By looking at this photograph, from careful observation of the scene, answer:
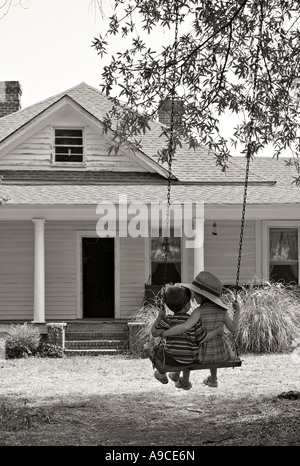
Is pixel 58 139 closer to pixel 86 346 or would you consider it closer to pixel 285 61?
pixel 86 346

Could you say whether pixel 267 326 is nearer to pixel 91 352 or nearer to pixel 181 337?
pixel 91 352

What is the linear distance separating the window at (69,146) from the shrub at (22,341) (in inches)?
198

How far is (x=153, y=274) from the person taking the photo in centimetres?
1884

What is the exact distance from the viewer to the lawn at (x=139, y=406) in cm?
908

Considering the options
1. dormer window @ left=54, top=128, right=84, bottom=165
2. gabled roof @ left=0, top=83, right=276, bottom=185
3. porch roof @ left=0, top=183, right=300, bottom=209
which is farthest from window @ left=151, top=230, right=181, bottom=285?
dormer window @ left=54, top=128, right=84, bottom=165

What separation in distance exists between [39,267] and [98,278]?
219 centimetres

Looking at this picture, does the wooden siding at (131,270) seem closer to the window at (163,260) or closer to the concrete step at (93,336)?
the window at (163,260)

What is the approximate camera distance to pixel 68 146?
63.6 feet

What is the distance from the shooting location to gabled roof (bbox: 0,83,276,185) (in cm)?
1928

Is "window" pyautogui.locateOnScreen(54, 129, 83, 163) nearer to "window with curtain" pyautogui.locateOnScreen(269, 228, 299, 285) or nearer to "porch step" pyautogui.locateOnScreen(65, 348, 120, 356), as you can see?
"window with curtain" pyautogui.locateOnScreen(269, 228, 299, 285)

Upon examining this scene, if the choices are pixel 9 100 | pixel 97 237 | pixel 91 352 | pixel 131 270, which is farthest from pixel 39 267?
pixel 9 100

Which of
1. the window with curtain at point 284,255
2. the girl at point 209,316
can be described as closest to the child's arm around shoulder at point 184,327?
the girl at point 209,316
